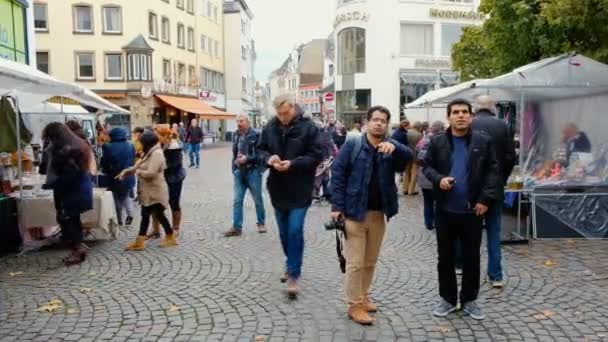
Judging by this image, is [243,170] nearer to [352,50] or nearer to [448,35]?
[352,50]

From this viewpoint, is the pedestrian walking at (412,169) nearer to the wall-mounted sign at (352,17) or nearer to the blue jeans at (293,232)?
the blue jeans at (293,232)

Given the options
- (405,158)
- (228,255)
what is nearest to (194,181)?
(228,255)

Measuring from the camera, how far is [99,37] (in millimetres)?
36844

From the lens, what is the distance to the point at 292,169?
541cm

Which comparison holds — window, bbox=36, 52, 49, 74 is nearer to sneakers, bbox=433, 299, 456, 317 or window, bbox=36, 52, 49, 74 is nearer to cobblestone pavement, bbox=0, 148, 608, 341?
cobblestone pavement, bbox=0, 148, 608, 341

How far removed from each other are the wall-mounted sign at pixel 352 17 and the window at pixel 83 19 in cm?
1566

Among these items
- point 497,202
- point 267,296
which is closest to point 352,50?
point 497,202

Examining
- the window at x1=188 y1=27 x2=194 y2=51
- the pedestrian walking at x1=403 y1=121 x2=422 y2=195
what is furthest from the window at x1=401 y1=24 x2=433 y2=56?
the pedestrian walking at x1=403 y1=121 x2=422 y2=195

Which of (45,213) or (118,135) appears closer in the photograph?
(45,213)

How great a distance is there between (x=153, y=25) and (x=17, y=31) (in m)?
26.1

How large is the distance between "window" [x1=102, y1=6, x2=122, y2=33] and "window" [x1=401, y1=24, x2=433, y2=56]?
17785 mm

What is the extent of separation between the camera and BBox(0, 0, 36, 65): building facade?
1334 cm

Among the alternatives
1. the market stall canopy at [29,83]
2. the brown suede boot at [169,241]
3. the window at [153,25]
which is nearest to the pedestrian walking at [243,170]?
the brown suede boot at [169,241]

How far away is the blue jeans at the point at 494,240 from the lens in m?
5.71
